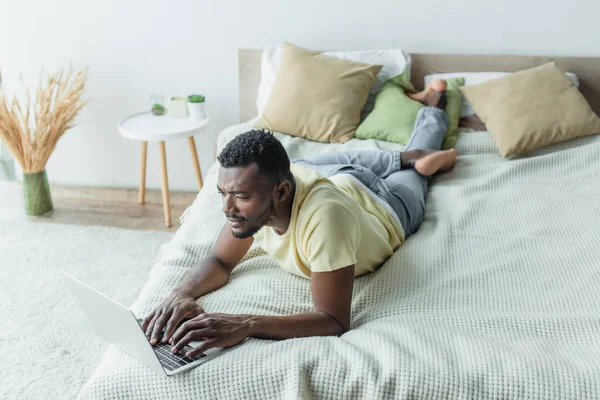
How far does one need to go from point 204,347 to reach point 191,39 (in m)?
2.16

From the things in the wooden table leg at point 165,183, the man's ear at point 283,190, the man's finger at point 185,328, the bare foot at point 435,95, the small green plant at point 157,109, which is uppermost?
the man's ear at point 283,190

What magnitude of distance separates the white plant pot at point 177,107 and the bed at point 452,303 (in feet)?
2.48

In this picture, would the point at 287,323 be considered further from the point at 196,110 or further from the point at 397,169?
the point at 196,110

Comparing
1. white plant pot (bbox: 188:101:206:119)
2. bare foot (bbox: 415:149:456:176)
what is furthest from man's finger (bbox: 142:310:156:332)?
white plant pot (bbox: 188:101:206:119)

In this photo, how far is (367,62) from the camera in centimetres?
295

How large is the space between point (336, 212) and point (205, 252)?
0.56 m

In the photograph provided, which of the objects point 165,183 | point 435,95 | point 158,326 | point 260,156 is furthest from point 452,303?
point 165,183

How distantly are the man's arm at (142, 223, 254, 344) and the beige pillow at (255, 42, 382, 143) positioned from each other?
1.06m

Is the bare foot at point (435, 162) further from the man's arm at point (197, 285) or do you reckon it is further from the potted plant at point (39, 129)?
the potted plant at point (39, 129)

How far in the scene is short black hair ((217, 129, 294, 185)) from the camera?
1494 mm

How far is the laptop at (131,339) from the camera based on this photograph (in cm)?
133

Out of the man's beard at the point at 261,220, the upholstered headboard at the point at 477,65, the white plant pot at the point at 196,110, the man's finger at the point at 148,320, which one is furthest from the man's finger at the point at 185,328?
the upholstered headboard at the point at 477,65

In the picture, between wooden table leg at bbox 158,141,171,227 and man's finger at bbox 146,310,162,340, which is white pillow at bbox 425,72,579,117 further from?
man's finger at bbox 146,310,162,340

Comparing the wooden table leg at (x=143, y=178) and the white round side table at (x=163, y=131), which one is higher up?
the white round side table at (x=163, y=131)
